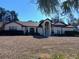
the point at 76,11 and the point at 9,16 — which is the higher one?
the point at 9,16

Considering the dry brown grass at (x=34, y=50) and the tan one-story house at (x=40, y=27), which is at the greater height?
the tan one-story house at (x=40, y=27)

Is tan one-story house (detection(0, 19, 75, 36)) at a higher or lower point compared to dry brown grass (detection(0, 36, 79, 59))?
higher

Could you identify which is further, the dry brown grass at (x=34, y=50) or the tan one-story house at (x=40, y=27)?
the tan one-story house at (x=40, y=27)

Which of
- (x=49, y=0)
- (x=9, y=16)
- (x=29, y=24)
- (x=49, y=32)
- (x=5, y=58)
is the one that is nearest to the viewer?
(x=49, y=0)

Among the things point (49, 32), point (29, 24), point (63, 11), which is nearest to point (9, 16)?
point (29, 24)

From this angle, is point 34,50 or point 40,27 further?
point 40,27

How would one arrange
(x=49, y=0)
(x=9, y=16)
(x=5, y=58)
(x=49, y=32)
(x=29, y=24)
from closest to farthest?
(x=49, y=0), (x=5, y=58), (x=49, y=32), (x=29, y=24), (x=9, y=16)

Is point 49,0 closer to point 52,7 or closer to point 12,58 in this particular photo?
point 52,7

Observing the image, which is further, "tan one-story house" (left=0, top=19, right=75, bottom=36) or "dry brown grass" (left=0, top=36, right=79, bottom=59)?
"tan one-story house" (left=0, top=19, right=75, bottom=36)

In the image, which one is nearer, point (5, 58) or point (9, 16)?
point (5, 58)

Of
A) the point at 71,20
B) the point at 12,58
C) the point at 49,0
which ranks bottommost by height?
the point at 12,58

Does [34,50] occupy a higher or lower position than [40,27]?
lower

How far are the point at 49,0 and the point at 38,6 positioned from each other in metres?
0.30

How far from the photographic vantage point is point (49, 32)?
6341 cm
